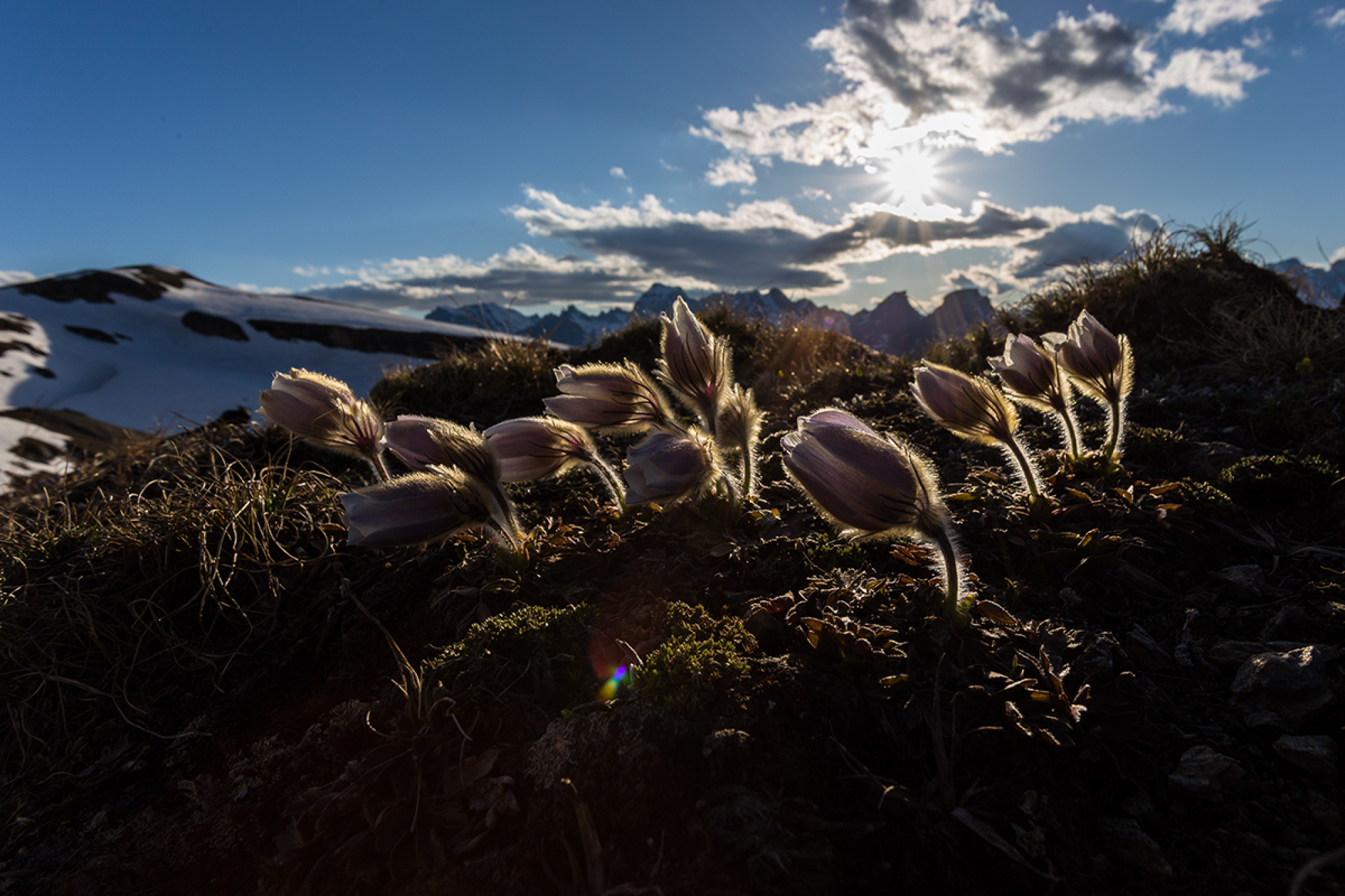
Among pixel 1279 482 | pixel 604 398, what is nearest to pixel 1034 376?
pixel 1279 482

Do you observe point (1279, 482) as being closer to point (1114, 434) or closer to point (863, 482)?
point (1114, 434)

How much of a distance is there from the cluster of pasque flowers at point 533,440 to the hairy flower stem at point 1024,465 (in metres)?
1.13

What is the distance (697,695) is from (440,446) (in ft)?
4.56

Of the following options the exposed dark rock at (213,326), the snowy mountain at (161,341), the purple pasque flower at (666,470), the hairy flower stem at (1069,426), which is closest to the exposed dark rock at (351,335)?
the snowy mountain at (161,341)

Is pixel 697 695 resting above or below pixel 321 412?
below

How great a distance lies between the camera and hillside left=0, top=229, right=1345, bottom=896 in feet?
4.78

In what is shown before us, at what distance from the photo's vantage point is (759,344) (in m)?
8.31

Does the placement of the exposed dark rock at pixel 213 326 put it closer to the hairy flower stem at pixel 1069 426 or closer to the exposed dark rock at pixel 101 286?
the exposed dark rock at pixel 101 286

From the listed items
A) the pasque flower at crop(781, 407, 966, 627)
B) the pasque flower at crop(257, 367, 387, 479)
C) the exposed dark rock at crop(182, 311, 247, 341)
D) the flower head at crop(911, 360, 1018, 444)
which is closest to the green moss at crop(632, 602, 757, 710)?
the pasque flower at crop(781, 407, 966, 627)

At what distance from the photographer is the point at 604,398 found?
2.70m

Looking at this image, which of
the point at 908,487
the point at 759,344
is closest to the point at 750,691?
the point at 908,487

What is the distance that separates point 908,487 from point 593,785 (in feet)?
3.95

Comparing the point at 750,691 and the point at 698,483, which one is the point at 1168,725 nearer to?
the point at 750,691

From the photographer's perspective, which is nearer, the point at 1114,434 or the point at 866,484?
the point at 866,484
